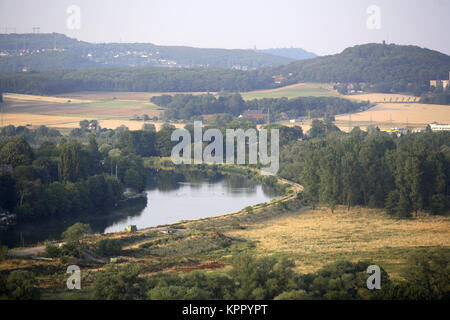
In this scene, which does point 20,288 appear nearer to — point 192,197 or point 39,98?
point 192,197

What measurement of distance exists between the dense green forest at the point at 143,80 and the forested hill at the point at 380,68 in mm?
10375

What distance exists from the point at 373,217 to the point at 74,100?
235 feet

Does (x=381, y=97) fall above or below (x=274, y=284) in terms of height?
above

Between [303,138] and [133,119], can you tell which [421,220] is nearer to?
[303,138]

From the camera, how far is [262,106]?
101938 millimetres

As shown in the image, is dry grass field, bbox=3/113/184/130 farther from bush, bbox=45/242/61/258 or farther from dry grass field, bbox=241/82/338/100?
bush, bbox=45/242/61/258

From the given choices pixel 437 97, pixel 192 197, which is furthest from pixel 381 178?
pixel 437 97

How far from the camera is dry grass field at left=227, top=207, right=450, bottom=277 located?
2608 cm

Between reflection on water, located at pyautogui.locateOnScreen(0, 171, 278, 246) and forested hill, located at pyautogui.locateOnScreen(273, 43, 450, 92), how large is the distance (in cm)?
7227

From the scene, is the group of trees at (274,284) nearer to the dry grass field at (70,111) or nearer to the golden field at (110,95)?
the dry grass field at (70,111)

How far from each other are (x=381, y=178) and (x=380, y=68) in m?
91.7

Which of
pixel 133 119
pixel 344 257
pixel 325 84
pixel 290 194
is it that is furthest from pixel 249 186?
pixel 325 84

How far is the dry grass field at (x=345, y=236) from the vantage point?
85.6ft

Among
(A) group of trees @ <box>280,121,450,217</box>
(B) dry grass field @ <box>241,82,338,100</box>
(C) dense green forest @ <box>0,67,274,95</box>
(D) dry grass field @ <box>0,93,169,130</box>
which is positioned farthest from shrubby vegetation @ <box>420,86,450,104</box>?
(A) group of trees @ <box>280,121,450,217</box>
